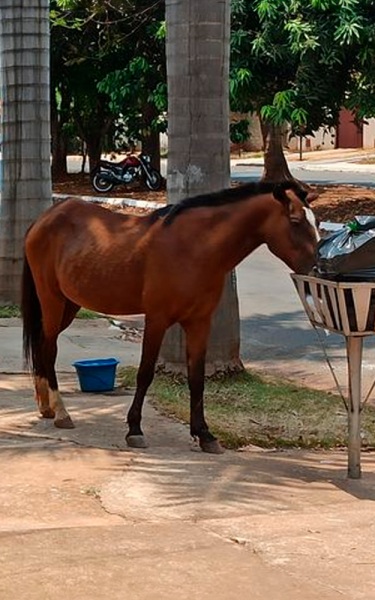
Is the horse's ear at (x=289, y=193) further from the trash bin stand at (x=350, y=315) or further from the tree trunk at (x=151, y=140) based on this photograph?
the tree trunk at (x=151, y=140)

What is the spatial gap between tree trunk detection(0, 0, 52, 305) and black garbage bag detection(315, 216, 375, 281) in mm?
6612

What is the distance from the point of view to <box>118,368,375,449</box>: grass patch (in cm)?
782

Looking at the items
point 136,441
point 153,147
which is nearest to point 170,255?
point 136,441

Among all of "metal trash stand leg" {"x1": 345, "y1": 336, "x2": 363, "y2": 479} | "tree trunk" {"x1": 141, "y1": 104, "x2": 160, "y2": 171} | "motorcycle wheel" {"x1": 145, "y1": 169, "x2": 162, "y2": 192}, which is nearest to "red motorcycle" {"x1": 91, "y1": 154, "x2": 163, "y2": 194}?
"motorcycle wheel" {"x1": 145, "y1": 169, "x2": 162, "y2": 192}

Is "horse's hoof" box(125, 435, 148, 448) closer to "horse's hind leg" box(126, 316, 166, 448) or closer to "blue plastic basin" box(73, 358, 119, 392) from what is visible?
"horse's hind leg" box(126, 316, 166, 448)

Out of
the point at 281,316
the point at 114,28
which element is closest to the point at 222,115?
the point at 281,316

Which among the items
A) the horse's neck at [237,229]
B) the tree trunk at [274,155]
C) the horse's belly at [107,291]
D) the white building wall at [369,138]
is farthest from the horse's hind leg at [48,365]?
the white building wall at [369,138]

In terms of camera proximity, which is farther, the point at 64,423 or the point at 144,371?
the point at 64,423

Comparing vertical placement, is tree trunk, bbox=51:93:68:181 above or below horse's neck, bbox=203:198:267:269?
above

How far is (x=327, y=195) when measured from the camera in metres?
25.9

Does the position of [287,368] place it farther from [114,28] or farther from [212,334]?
[114,28]

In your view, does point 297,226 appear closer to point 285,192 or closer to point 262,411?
point 285,192

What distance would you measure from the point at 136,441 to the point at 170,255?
1.25 metres

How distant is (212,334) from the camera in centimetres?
936
